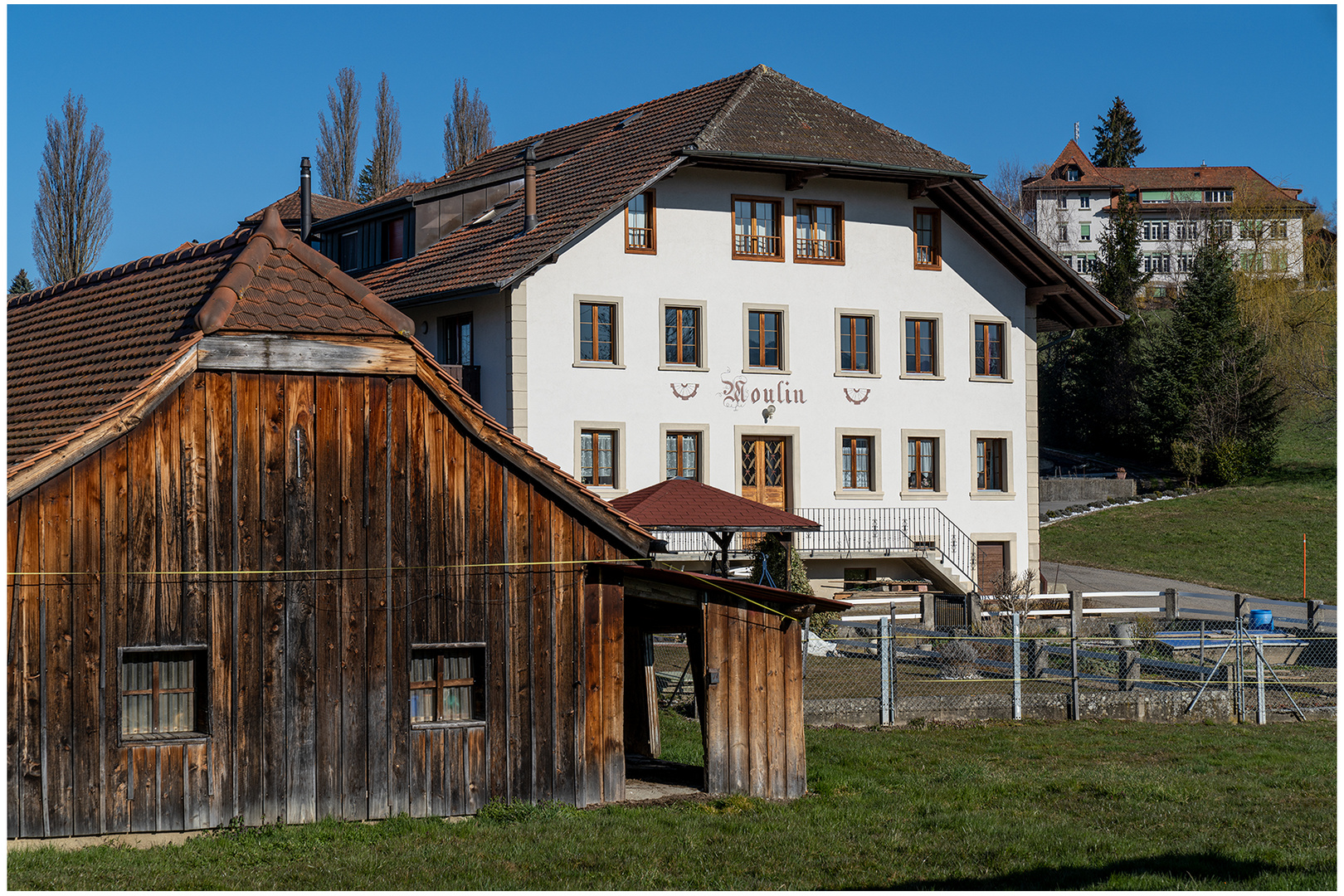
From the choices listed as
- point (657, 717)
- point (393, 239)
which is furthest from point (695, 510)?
point (393, 239)

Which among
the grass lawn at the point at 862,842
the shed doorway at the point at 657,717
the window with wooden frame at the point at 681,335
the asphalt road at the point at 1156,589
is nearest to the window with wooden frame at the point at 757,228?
the window with wooden frame at the point at 681,335

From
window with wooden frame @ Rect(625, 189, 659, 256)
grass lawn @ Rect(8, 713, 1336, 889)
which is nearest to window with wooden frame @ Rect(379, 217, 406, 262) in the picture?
window with wooden frame @ Rect(625, 189, 659, 256)

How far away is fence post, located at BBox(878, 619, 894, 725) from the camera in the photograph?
61.6ft

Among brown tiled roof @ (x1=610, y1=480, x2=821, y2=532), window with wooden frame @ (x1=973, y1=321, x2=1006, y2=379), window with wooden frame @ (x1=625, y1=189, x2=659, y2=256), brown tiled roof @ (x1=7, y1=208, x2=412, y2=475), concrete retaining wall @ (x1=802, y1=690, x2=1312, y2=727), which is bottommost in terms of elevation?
concrete retaining wall @ (x1=802, y1=690, x2=1312, y2=727)

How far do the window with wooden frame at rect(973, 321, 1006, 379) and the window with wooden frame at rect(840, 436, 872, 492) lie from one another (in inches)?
140

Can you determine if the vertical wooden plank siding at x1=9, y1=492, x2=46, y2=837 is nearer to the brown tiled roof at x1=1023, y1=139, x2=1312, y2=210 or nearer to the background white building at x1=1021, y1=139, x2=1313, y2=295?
the background white building at x1=1021, y1=139, x2=1313, y2=295

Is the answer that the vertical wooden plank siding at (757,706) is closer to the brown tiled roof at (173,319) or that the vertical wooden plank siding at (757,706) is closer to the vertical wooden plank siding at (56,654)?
the brown tiled roof at (173,319)

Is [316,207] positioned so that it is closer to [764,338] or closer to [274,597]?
[764,338]

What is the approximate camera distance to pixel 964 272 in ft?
121

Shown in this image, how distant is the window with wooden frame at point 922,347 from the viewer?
36.3m

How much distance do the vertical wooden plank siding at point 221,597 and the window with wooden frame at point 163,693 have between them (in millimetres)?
134

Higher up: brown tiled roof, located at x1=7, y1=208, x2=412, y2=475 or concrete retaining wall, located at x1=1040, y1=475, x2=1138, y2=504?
brown tiled roof, located at x1=7, y1=208, x2=412, y2=475

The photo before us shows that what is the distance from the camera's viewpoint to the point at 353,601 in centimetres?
1317

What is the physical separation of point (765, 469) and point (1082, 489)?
2411 cm
